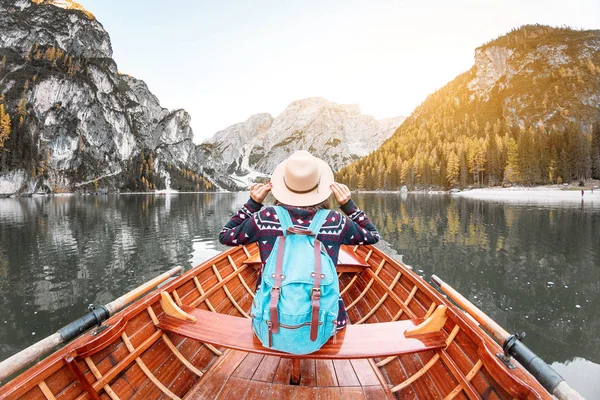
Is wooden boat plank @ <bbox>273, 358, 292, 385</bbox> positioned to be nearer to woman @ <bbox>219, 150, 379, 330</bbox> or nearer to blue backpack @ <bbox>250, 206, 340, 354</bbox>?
blue backpack @ <bbox>250, 206, 340, 354</bbox>

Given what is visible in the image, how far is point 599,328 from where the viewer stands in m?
8.06

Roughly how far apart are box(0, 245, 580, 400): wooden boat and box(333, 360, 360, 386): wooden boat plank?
0.01 meters

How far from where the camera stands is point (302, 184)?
3.10m

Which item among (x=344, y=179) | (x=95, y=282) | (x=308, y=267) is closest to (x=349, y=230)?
(x=308, y=267)

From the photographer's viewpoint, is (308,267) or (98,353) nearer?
(308,267)

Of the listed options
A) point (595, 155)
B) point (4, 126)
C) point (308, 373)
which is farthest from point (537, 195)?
point (4, 126)

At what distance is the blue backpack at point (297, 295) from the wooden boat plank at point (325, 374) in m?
1.38

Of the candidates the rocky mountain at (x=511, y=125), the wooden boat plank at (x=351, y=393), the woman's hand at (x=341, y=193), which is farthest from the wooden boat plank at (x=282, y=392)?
the rocky mountain at (x=511, y=125)

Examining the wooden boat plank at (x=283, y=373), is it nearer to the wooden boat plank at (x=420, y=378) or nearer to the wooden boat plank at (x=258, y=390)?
the wooden boat plank at (x=258, y=390)

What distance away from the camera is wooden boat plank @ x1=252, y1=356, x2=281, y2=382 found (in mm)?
4030

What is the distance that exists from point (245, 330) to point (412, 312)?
2.99m

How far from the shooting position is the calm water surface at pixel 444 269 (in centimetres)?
791

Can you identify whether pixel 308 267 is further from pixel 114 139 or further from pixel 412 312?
pixel 114 139

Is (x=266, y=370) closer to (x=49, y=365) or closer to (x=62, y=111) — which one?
(x=49, y=365)
